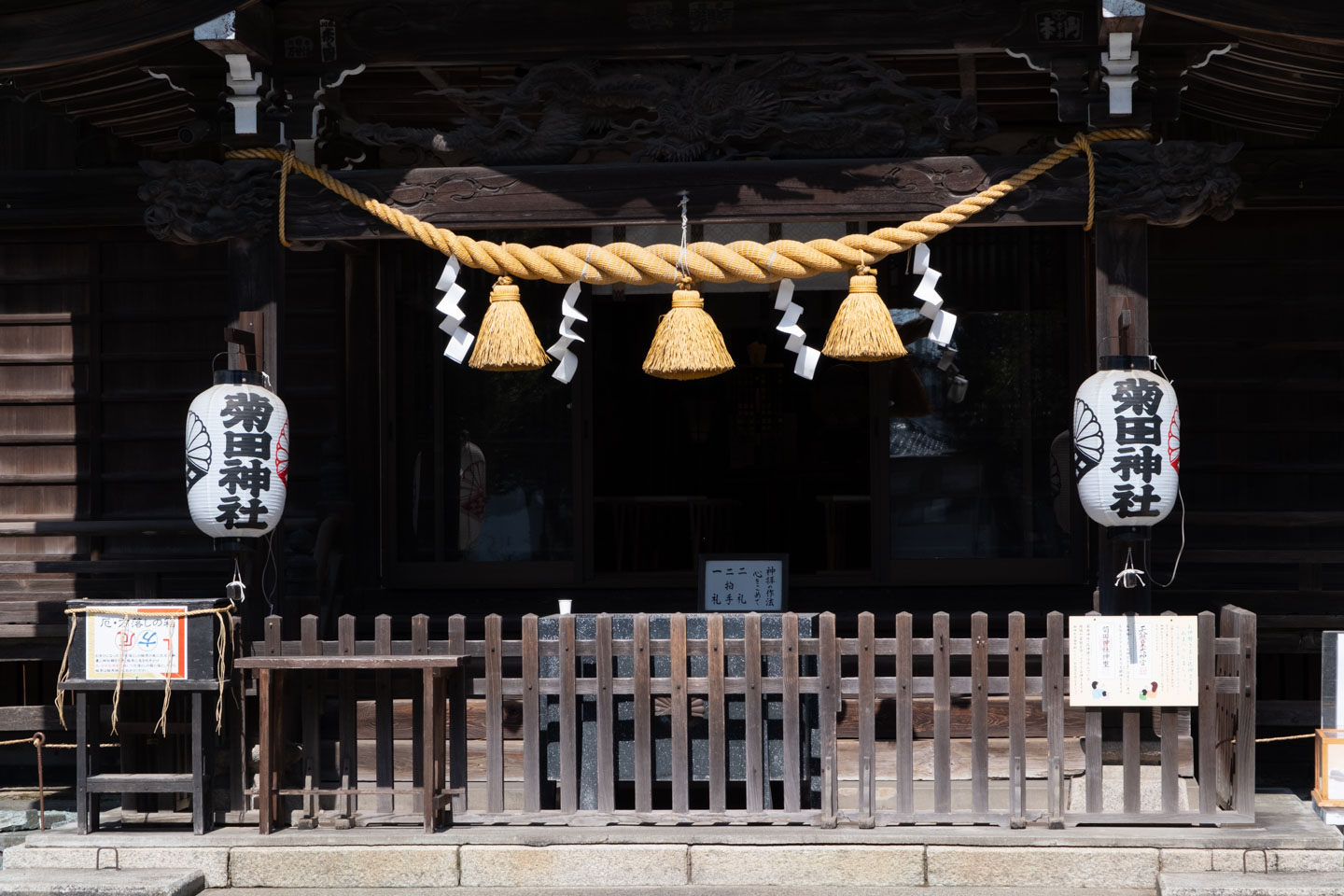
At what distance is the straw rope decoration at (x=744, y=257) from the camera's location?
21.5 feet

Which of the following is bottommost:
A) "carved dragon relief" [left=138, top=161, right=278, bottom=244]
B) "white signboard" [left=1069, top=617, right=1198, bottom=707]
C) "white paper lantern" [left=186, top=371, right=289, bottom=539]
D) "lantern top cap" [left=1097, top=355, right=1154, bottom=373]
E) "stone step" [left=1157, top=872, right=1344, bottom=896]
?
"stone step" [left=1157, top=872, right=1344, bottom=896]

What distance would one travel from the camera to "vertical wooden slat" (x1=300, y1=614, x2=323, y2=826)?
6422 millimetres

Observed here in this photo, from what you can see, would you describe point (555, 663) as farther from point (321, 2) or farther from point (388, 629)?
point (321, 2)

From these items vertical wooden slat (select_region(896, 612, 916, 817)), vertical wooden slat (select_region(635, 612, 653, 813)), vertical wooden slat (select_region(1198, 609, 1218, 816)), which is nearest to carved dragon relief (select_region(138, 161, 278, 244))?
vertical wooden slat (select_region(635, 612, 653, 813))

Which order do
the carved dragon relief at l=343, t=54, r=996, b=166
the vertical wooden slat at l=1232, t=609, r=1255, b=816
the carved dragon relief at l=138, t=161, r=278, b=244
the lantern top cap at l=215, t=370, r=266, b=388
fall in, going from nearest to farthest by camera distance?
the vertical wooden slat at l=1232, t=609, r=1255, b=816 < the lantern top cap at l=215, t=370, r=266, b=388 < the carved dragon relief at l=343, t=54, r=996, b=166 < the carved dragon relief at l=138, t=161, r=278, b=244

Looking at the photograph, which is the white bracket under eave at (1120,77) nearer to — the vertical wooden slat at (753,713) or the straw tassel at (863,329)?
the straw tassel at (863,329)

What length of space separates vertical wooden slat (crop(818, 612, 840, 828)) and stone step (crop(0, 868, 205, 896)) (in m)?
2.82

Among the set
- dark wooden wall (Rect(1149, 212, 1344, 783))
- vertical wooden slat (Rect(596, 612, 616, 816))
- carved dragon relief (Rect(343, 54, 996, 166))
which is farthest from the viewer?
dark wooden wall (Rect(1149, 212, 1344, 783))

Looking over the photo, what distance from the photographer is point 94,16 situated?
6.59m

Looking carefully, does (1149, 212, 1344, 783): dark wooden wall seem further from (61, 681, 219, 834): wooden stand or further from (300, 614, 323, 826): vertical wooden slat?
(61, 681, 219, 834): wooden stand

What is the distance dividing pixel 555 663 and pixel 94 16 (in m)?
3.76

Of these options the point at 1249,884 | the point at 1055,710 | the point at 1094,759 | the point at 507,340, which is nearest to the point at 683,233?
the point at 507,340

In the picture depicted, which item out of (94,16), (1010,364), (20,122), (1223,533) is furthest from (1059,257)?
(20,122)

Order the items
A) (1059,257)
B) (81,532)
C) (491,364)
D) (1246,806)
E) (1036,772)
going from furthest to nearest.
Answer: (1059,257) → (81,532) → (1036,772) → (491,364) → (1246,806)
